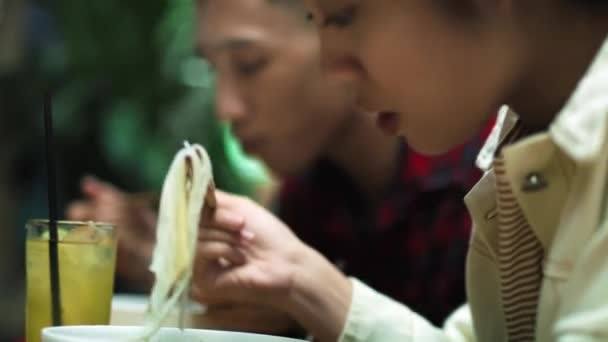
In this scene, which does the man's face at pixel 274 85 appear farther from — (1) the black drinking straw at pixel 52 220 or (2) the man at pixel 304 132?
(1) the black drinking straw at pixel 52 220

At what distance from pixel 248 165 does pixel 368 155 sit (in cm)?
70

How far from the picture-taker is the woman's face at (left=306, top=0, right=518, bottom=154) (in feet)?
3.31

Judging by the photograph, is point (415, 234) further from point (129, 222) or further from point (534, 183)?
point (534, 183)

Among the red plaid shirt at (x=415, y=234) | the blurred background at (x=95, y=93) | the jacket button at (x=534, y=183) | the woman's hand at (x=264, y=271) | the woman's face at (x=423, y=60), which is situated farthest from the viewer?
the blurred background at (x=95, y=93)

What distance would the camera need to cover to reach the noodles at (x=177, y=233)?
902 millimetres

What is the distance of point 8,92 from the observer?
142 inches

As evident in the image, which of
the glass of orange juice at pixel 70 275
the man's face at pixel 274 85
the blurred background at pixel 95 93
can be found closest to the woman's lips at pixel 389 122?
the glass of orange juice at pixel 70 275

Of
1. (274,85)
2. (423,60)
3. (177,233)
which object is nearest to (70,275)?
(177,233)

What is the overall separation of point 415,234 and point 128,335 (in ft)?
3.27

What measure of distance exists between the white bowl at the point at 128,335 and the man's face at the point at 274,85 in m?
1.17

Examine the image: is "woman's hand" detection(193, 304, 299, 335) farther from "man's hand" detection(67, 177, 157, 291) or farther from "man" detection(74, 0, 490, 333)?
"man's hand" detection(67, 177, 157, 291)

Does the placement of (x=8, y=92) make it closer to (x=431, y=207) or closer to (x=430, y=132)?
(x=431, y=207)

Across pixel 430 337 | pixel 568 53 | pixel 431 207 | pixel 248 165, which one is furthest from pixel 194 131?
pixel 568 53

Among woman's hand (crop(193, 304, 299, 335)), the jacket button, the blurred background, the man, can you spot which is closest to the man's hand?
the man
